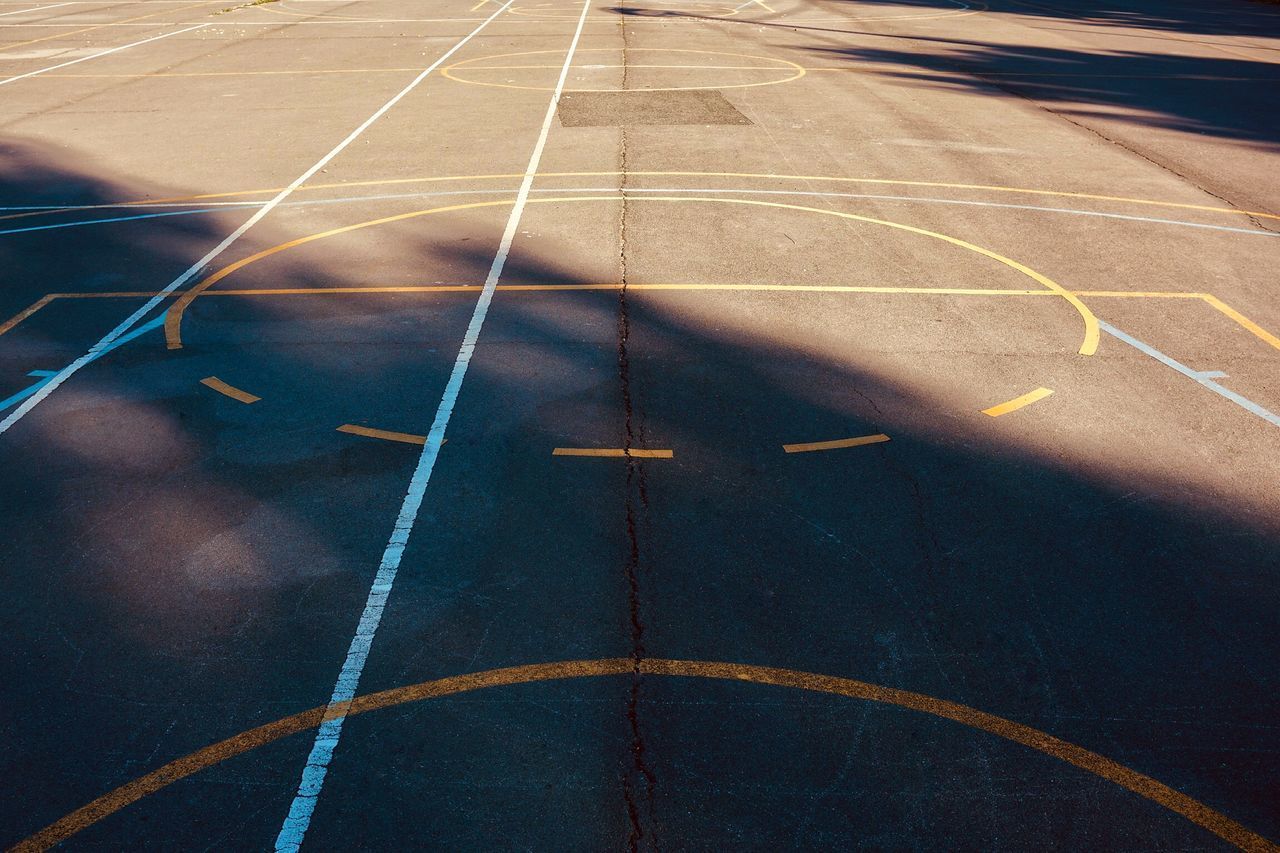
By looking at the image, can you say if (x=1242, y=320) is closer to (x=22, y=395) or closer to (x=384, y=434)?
(x=384, y=434)

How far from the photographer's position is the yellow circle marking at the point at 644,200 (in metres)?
10.2

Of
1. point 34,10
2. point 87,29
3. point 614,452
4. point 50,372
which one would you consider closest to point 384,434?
point 614,452

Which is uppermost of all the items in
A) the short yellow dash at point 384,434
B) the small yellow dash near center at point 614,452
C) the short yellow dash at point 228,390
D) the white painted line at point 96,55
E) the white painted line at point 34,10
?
the white painted line at point 34,10

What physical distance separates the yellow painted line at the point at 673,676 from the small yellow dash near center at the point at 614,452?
239 cm

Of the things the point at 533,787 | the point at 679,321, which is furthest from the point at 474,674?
the point at 679,321

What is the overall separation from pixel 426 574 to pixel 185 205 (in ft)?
33.3

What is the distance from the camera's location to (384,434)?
8250mm

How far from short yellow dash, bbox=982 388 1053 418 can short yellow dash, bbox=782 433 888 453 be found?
3.74ft

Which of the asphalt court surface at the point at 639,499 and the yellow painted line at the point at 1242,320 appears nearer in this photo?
the asphalt court surface at the point at 639,499

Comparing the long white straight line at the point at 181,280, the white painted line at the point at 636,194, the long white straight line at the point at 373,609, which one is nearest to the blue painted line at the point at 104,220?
the white painted line at the point at 636,194

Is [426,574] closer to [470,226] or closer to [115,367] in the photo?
[115,367]

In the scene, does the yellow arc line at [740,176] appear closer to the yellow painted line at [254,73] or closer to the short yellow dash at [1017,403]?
the short yellow dash at [1017,403]

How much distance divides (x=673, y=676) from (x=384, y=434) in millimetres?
3743

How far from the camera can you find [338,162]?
16.3 m
